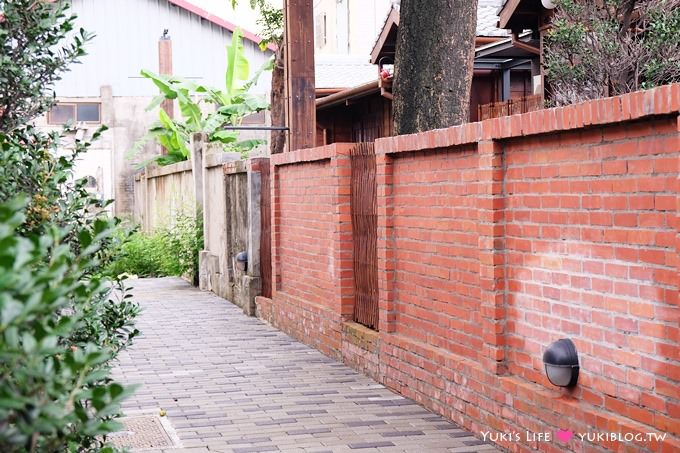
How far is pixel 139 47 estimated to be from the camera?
41250 mm

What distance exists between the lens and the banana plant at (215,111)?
81.2ft

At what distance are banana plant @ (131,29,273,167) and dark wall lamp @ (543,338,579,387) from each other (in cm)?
1783

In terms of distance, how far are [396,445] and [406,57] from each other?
17.9 ft

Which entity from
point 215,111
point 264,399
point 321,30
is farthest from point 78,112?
point 264,399

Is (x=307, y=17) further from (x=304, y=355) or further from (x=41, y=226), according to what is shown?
(x=41, y=226)

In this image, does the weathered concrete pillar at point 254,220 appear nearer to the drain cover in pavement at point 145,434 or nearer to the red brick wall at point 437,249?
the red brick wall at point 437,249

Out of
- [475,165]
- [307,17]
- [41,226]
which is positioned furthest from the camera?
[307,17]

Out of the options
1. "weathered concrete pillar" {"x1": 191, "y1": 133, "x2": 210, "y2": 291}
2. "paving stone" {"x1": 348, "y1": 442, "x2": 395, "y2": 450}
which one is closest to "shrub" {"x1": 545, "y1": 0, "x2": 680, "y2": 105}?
"paving stone" {"x1": 348, "y1": 442, "x2": 395, "y2": 450}

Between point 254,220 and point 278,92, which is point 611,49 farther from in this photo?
point 278,92

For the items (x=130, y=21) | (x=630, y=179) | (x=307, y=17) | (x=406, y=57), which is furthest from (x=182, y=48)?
(x=630, y=179)

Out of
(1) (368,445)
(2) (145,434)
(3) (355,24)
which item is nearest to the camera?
(1) (368,445)

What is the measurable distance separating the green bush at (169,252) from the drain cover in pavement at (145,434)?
1115cm

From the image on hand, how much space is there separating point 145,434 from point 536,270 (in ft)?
10.0

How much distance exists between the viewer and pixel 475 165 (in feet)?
25.7
